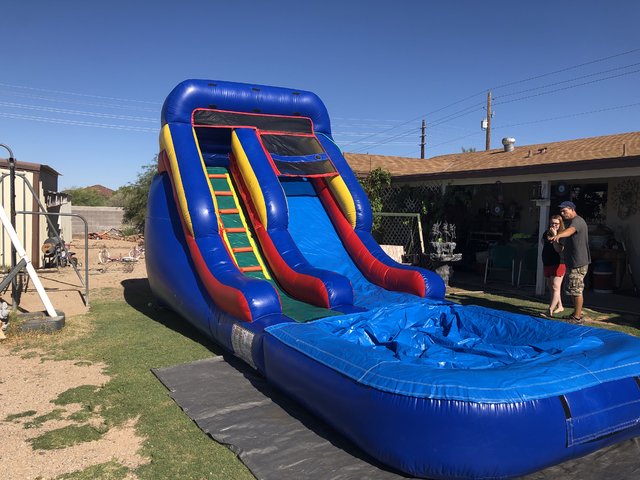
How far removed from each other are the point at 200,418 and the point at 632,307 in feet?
23.2

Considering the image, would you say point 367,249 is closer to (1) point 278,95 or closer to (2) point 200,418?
(1) point 278,95

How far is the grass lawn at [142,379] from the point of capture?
3000 millimetres

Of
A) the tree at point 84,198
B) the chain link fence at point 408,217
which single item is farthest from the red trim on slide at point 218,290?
the tree at point 84,198

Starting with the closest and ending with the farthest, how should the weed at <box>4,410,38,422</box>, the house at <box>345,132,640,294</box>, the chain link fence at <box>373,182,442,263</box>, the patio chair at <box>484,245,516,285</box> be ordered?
the weed at <box>4,410,38,422</box>
the house at <box>345,132,640,294</box>
the patio chair at <box>484,245,516,285</box>
the chain link fence at <box>373,182,442,263</box>

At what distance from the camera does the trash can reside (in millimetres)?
9055

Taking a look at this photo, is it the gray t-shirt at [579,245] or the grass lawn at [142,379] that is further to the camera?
the gray t-shirt at [579,245]

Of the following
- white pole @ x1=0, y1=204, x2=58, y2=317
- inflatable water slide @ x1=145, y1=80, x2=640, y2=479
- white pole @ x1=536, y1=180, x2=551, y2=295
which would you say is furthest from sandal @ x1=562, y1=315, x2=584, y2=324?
white pole @ x1=0, y1=204, x2=58, y2=317

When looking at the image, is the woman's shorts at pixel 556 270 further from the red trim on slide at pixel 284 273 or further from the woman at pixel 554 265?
the red trim on slide at pixel 284 273

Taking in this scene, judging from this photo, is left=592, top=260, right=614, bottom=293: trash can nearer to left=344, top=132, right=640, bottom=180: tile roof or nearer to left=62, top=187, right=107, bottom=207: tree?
left=344, top=132, right=640, bottom=180: tile roof

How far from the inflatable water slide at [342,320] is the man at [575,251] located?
6.40 ft

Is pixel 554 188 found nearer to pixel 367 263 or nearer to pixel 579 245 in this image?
pixel 579 245

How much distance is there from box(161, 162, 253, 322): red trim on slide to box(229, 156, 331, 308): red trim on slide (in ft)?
3.04

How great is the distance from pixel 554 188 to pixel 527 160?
107cm

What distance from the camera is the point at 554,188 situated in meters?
10.8
